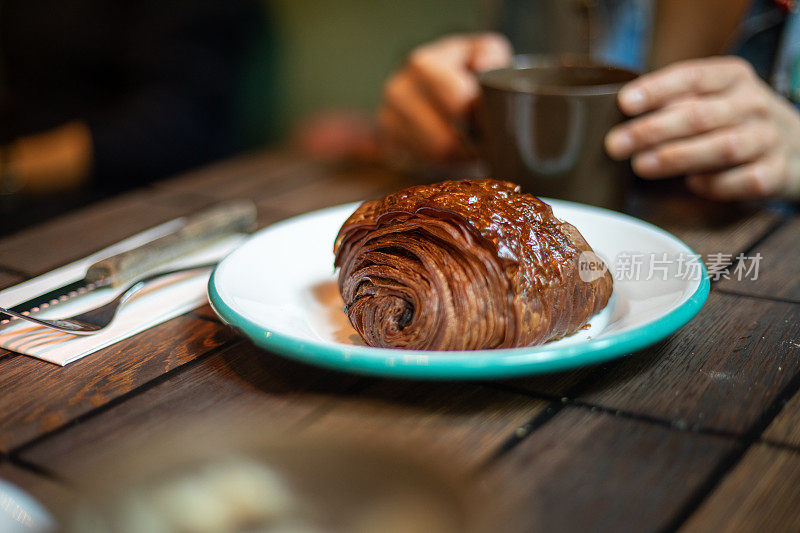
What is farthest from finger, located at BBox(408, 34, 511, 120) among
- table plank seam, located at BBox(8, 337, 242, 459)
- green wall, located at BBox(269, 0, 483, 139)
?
green wall, located at BBox(269, 0, 483, 139)

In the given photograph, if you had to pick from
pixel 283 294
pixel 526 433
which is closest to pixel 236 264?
pixel 283 294

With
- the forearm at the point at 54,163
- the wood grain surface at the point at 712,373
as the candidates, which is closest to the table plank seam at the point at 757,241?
the wood grain surface at the point at 712,373

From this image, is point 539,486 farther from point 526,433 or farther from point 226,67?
point 226,67

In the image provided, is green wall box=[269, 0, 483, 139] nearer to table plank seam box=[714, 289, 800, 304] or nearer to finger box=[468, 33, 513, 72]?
finger box=[468, 33, 513, 72]

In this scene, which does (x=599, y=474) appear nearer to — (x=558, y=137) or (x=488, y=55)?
(x=558, y=137)

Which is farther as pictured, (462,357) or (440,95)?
(440,95)

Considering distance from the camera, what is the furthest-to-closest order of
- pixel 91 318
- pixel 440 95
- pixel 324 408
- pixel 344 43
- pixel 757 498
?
pixel 344 43 → pixel 440 95 → pixel 91 318 → pixel 324 408 → pixel 757 498

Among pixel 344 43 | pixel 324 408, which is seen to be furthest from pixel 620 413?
pixel 344 43
